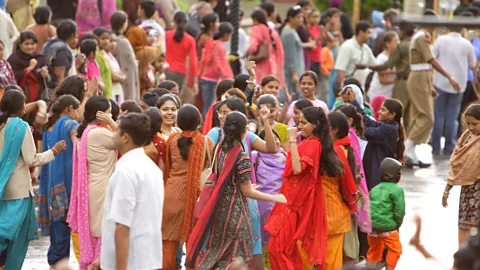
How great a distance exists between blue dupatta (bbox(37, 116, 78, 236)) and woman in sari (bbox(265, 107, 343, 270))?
1.85 meters

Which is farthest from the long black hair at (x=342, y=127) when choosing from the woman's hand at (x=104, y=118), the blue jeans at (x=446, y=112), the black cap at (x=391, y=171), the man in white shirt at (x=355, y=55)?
the blue jeans at (x=446, y=112)

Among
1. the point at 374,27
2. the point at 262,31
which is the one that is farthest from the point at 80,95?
the point at 374,27

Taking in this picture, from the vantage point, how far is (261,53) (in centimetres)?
1602

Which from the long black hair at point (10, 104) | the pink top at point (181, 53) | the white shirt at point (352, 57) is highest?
the long black hair at point (10, 104)

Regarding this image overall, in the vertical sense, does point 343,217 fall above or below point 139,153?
below

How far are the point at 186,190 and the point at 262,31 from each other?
7.81 metres

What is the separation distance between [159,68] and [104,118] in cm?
724

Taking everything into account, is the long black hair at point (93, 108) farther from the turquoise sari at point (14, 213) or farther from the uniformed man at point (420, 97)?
the uniformed man at point (420, 97)

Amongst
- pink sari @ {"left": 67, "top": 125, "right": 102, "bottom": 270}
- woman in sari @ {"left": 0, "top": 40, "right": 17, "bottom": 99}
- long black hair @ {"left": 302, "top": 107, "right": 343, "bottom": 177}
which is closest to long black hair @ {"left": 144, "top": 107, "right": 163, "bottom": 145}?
Answer: pink sari @ {"left": 67, "top": 125, "right": 102, "bottom": 270}

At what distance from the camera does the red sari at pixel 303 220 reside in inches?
337

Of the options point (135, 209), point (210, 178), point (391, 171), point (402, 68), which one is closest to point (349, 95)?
point (391, 171)

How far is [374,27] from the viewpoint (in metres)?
23.1

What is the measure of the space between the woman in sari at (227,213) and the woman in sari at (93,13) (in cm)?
767

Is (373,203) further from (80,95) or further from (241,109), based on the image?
(80,95)
